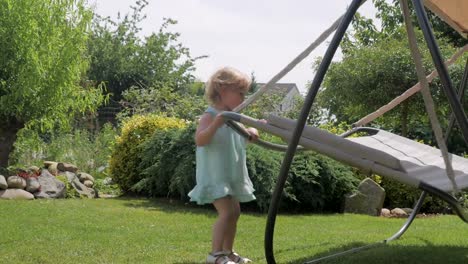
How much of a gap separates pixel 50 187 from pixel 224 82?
445 cm

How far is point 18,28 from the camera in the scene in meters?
7.59

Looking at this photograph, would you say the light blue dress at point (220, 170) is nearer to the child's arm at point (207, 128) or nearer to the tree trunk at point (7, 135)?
the child's arm at point (207, 128)

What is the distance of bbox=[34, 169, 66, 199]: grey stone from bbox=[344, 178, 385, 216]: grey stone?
10.3 ft

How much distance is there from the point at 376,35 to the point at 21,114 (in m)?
10.1

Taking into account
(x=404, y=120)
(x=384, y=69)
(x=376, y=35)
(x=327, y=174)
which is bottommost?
(x=327, y=174)

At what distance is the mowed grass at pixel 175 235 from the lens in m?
3.79

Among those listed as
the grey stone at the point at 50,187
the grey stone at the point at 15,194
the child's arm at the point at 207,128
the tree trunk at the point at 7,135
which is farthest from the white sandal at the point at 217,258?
the tree trunk at the point at 7,135

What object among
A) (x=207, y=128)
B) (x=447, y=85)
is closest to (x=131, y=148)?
(x=207, y=128)

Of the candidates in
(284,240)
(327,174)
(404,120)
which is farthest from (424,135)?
(284,240)

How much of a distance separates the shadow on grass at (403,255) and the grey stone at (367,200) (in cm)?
289

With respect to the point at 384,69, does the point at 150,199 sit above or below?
below

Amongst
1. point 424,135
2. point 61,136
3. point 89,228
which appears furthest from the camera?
point 424,135

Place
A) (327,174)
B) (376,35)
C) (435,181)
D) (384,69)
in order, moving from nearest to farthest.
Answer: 1. (435,181)
2. (327,174)
3. (384,69)
4. (376,35)

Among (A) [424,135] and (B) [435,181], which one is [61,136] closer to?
(A) [424,135]
